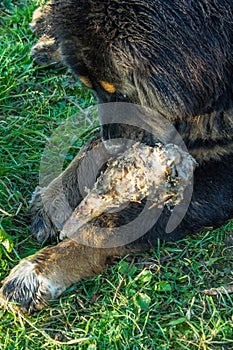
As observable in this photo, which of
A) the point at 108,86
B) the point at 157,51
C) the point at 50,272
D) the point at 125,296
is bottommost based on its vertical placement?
the point at 125,296

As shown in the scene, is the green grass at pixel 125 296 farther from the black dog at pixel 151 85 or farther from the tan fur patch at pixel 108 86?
the tan fur patch at pixel 108 86

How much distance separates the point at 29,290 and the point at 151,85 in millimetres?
1357

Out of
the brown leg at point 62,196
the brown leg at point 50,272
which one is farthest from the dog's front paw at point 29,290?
the brown leg at point 62,196

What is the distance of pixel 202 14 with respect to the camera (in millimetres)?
2850

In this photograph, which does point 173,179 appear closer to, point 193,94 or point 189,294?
point 193,94

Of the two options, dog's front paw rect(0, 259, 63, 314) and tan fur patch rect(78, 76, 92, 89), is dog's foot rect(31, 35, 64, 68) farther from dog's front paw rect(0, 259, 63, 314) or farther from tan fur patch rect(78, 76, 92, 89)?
dog's front paw rect(0, 259, 63, 314)

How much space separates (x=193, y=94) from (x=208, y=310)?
1.24 meters

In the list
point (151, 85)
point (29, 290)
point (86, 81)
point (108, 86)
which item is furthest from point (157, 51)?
point (29, 290)

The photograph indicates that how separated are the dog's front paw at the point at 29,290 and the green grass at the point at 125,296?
0.19 feet

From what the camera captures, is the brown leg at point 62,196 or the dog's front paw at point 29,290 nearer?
the dog's front paw at point 29,290

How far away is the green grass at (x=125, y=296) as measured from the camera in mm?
3260

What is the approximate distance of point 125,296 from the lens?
3.46 m

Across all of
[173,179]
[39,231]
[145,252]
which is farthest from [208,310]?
[39,231]

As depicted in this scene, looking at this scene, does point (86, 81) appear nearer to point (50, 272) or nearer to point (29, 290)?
point (50, 272)
